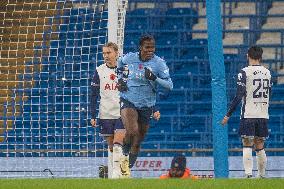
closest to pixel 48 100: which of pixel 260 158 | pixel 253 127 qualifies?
pixel 253 127

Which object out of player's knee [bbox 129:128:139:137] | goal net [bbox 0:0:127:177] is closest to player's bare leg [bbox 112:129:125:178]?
player's knee [bbox 129:128:139:137]

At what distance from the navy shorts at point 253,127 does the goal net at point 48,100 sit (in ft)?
13.9

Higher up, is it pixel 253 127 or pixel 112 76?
pixel 112 76

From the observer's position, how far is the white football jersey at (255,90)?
14109 millimetres

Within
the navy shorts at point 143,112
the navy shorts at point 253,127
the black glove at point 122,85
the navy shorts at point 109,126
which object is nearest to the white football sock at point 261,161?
the navy shorts at point 253,127

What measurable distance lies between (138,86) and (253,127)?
1558 mm

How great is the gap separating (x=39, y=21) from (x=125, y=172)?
963 cm

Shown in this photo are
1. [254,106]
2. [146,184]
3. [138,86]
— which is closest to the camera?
[146,184]

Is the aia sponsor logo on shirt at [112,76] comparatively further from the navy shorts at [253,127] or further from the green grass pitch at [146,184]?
the green grass pitch at [146,184]

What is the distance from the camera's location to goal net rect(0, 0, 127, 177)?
1867 centimetres

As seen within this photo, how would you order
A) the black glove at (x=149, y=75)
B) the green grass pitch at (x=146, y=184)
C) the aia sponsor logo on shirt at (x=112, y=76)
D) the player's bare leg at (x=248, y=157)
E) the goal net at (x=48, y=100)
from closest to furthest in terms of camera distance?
the green grass pitch at (x=146, y=184), the black glove at (x=149, y=75), the player's bare leg at (x=248, y=157), the aia sponsor logo on shirt at (x=112, y=76), the goal net at (x=48, y=100)

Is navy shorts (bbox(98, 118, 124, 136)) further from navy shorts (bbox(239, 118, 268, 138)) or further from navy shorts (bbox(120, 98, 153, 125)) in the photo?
navy shorts (bbox(239, 118, 268, 138))

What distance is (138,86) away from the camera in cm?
1388

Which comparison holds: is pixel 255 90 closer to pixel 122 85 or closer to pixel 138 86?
pixel 138 86
